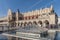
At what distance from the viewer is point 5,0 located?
420 cm

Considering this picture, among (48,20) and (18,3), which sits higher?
(18,3)

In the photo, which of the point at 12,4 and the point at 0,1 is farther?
the point at 0,1

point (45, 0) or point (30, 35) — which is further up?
point (45, 0)

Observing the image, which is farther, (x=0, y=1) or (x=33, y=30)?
(x=0, y=1)

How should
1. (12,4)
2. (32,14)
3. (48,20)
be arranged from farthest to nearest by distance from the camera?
1. (32,14)
2. (48,20)
3. (12,4)

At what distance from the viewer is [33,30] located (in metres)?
3.48

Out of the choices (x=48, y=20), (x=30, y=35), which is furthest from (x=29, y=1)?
(x=48, y=20)

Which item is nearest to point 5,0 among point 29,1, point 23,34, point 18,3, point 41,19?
point 18,3

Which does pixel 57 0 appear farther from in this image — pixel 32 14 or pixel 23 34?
pixel 32 14

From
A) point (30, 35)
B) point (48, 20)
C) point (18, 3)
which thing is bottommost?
point (30, 35)

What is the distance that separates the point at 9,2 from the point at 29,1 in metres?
0.66

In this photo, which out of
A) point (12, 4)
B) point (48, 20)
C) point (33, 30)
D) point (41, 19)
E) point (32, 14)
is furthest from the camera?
point (32, 14)

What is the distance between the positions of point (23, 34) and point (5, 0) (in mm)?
1413

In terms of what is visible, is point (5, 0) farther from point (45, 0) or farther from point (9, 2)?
point (45, 0)
